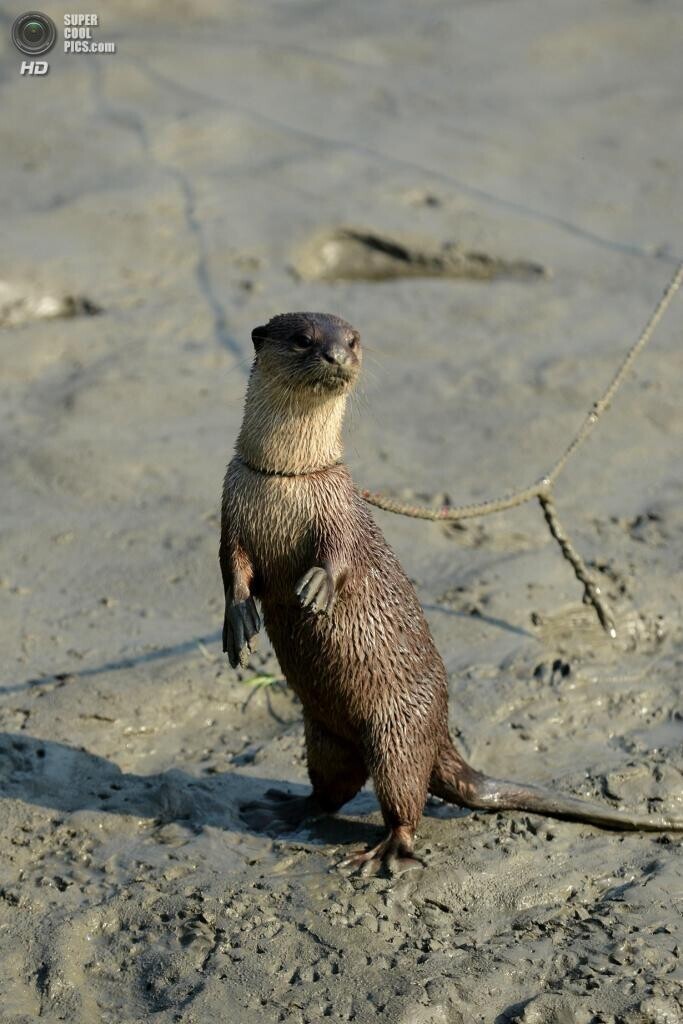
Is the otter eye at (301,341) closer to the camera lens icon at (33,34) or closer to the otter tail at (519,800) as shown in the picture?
the otter tail at (519,800)

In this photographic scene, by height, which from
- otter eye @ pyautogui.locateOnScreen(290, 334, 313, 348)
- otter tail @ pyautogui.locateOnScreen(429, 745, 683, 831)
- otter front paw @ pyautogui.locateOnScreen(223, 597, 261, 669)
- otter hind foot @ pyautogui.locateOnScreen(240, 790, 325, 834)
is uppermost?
otter eye @ pyautogui.locateOnScreen(290, 334, 313, 348)

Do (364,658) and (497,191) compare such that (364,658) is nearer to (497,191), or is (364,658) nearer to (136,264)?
(136,264)

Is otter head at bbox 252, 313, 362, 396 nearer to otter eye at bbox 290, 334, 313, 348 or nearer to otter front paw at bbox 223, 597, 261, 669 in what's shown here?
otter eye at bbox 290, 334, 313, 348

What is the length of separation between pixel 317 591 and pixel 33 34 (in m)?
6.64

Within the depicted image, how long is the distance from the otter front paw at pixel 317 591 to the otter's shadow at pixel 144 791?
0.88 metres

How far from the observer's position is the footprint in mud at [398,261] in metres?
8.00

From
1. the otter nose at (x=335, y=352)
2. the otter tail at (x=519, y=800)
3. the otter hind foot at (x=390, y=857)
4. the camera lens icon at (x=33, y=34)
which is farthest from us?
the camera lens icon at (x=33, y=34)

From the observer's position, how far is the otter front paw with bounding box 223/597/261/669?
12.5ft

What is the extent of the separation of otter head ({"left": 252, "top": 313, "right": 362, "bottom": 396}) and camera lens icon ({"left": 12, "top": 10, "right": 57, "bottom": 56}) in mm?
6111

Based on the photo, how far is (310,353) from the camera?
3.73m

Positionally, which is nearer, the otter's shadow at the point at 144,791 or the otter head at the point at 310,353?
the otter head at the point at 310,353

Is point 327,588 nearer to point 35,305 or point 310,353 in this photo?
point 310,353

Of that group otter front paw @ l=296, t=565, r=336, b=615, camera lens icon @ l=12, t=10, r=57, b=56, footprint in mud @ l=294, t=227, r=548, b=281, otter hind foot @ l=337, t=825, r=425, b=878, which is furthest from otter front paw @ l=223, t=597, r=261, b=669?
camera lens icon @ l=12, t=10, r=57, b=56

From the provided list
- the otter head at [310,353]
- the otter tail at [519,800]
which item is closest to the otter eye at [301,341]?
the otter head at [310,353]
